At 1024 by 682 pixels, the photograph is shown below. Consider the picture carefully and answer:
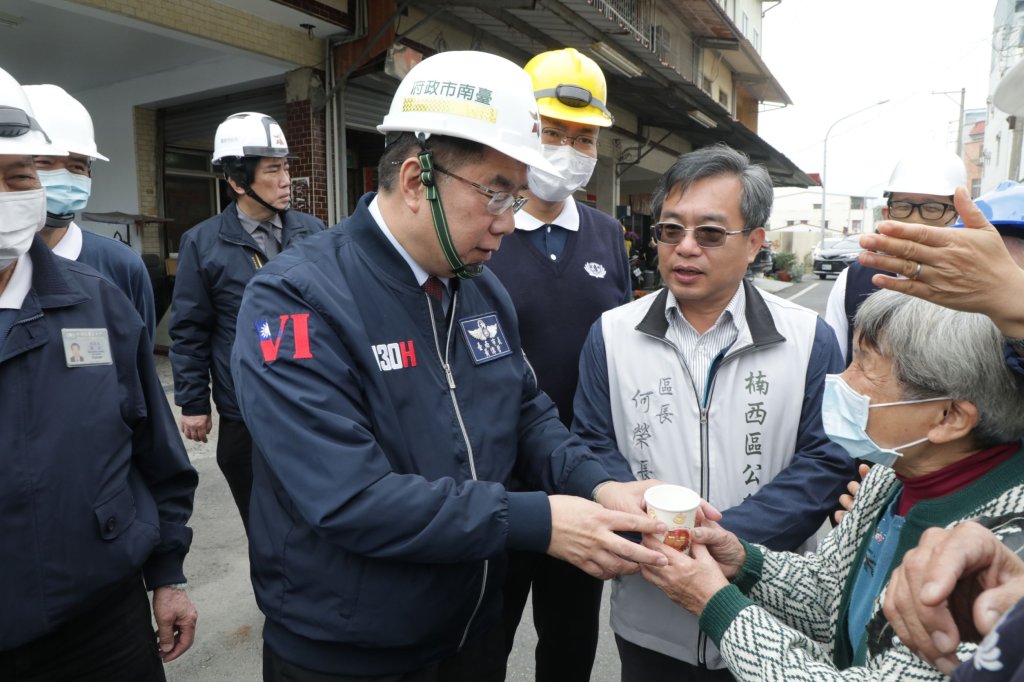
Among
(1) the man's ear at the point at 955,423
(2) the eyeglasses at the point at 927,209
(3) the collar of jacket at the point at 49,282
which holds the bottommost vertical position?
(1) the man's ear at the point at 955,423

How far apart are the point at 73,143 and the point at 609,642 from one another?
139 inches

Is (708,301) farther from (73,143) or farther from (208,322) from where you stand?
(73,143)

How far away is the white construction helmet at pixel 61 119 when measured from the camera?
3.17 m

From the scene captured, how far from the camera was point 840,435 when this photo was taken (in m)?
1.68

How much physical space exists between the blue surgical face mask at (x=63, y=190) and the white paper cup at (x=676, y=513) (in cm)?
274

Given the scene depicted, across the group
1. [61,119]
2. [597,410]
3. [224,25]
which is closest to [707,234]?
[597,410]

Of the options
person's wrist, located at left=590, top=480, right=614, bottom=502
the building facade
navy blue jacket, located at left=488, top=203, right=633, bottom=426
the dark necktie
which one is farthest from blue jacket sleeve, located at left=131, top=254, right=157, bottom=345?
the building facade

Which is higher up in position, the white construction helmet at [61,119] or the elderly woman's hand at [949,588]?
the white construction helmet at [61,119]

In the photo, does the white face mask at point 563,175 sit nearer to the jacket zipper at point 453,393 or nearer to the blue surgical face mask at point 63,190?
the jacket zipper at point 453,393

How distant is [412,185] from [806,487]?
1.41m

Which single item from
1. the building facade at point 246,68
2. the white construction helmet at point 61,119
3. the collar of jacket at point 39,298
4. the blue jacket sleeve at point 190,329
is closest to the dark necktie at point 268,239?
the blue jacket sleeve at point 190,329

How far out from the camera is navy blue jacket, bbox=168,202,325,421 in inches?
142

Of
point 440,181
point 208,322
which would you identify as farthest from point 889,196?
point 208,322

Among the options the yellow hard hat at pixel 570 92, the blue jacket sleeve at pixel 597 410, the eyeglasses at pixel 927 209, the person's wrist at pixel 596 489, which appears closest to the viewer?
the person's wrist at pixel 596 489
